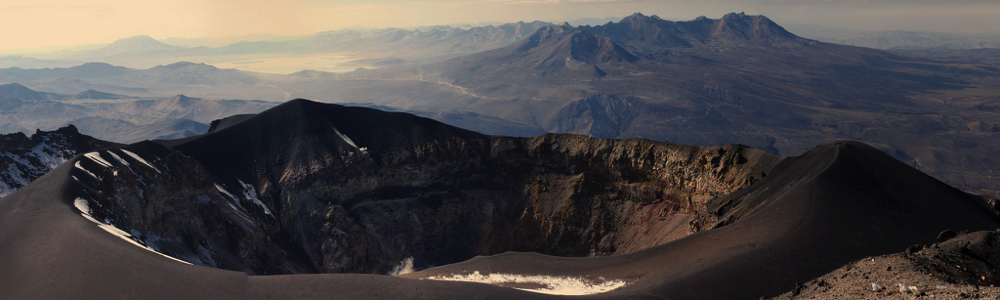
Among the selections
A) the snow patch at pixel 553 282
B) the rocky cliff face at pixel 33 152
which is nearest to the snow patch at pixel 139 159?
the rocky cliff face at pixel 33 152

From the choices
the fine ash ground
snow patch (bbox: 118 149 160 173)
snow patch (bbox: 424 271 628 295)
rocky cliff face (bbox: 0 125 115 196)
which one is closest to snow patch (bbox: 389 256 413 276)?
snow patch (bbox: 424 271 628 295)

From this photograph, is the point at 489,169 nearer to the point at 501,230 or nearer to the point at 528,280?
the point at 501,230

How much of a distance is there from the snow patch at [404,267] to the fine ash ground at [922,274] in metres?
37.4

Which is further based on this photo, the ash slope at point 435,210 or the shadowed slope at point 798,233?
the shadowed slope at point 798,233

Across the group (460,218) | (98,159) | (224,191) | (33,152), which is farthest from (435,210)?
(33,152)

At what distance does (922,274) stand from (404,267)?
42411 mm

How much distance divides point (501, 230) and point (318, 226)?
19674 millimetres

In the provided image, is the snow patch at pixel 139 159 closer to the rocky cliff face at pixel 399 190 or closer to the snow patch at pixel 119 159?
the rocky cliff face at pixel 399 190

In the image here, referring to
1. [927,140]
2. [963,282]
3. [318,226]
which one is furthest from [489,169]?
[927,140]

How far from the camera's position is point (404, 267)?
50125 mm

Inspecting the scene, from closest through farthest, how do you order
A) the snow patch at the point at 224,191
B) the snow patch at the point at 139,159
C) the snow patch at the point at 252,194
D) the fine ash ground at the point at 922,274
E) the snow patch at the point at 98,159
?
the fine ash ground at the point at 922,274 → the snow patch at the point at 98,159 → the snow patch at the point at 139,159 → the snow patch at the point at 224,191 → the snow patch at the point at 252,194

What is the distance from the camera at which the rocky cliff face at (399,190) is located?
42.0 meters

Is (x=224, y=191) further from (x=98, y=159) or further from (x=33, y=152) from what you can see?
(x=33, y=152)

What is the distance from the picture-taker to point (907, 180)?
31.0 metres
